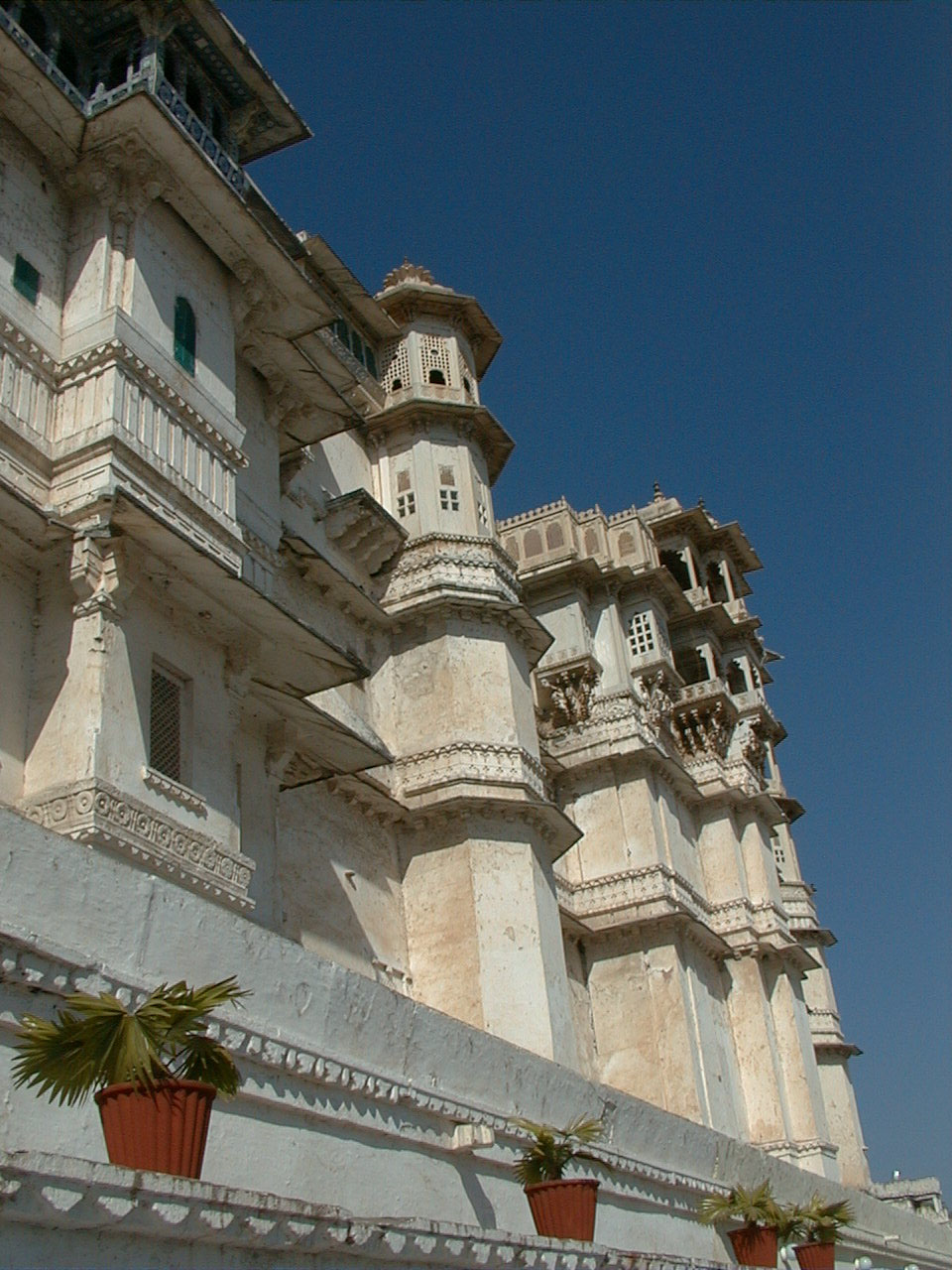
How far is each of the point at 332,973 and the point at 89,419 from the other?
6982 millimetres

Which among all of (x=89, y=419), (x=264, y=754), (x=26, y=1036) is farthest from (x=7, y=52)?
(x=26, y=1036)

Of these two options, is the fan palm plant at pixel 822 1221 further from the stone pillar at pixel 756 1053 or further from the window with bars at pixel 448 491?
the stone pillar at pixel 756 1053

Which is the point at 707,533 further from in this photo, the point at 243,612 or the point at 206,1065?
the point at 206,1065

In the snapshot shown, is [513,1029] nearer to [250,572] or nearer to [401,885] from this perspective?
[401,885]

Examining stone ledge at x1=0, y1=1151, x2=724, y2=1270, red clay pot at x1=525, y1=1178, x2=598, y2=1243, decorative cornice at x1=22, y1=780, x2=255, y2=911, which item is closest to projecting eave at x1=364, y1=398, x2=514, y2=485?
decorative cornice at x1=22, y1=780, x2=255, y2=911

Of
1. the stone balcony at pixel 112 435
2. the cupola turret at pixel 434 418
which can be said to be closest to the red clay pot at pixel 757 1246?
the stone balcony at pixel 112 435

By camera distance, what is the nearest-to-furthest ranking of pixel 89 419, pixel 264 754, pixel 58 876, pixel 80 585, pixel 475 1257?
pixel 58 876 < pixel 475 1257 < pixel 80 585 < pixel 89 419 < pixel 264 754

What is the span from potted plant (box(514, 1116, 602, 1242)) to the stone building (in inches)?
19.7

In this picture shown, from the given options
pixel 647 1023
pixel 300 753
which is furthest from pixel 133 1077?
pixel 647 1023

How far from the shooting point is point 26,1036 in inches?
248

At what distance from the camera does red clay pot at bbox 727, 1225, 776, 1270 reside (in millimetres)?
14711

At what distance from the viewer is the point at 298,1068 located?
9.26m

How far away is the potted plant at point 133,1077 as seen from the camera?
604 centimetres

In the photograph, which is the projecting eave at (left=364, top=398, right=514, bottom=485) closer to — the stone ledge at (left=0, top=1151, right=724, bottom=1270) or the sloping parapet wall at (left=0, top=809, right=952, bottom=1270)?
the sloping parapet wall at (left=0, top=809, right=952, bottom=1270)
